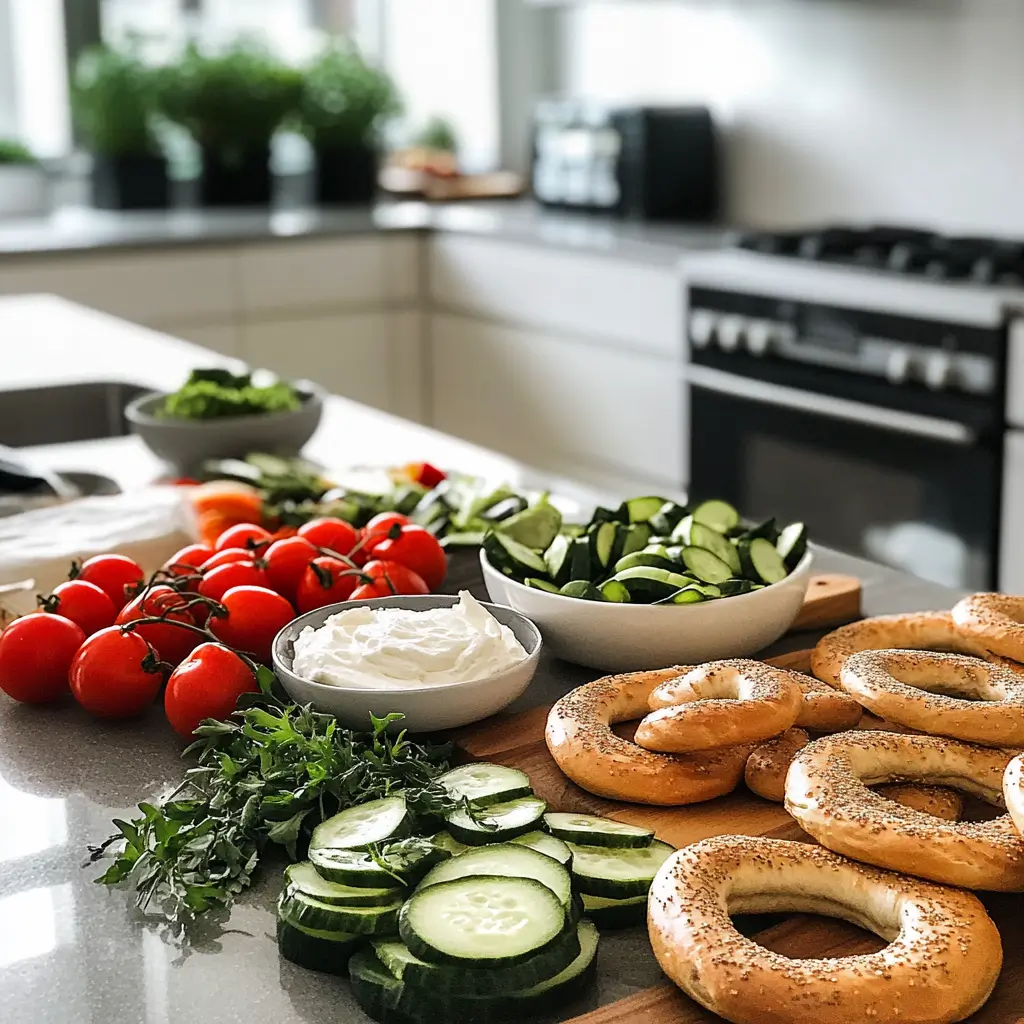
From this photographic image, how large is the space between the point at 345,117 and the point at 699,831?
4.22m

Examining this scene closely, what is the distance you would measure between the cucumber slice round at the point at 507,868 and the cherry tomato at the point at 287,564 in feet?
1.81

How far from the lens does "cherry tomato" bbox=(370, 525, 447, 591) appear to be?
1461mm

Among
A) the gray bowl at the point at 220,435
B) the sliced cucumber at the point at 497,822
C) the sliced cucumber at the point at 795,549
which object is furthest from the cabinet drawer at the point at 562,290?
the sliced cucumber at the point at 497,822

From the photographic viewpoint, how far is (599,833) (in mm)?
958

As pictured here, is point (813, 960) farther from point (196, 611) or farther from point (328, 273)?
point (328, 273)

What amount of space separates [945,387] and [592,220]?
1751 millimetres

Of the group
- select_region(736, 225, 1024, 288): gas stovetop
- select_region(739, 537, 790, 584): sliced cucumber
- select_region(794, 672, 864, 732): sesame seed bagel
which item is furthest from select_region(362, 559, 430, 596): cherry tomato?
select_region(736, 225, 1024, 288): gas stovetop

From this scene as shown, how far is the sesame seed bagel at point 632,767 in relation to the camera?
1.03 m

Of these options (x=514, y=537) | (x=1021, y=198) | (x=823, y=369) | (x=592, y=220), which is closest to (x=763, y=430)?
(x=823, y=369)

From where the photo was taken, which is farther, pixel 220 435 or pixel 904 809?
pixel 220 435

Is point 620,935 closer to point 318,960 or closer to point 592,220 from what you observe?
point 318,960

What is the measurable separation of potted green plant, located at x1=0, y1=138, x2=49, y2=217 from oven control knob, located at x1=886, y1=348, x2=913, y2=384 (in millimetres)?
2785

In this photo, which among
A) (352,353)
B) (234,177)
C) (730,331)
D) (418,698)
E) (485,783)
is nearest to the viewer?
(485,783)

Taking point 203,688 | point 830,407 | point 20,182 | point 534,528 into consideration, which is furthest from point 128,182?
point 203,688
